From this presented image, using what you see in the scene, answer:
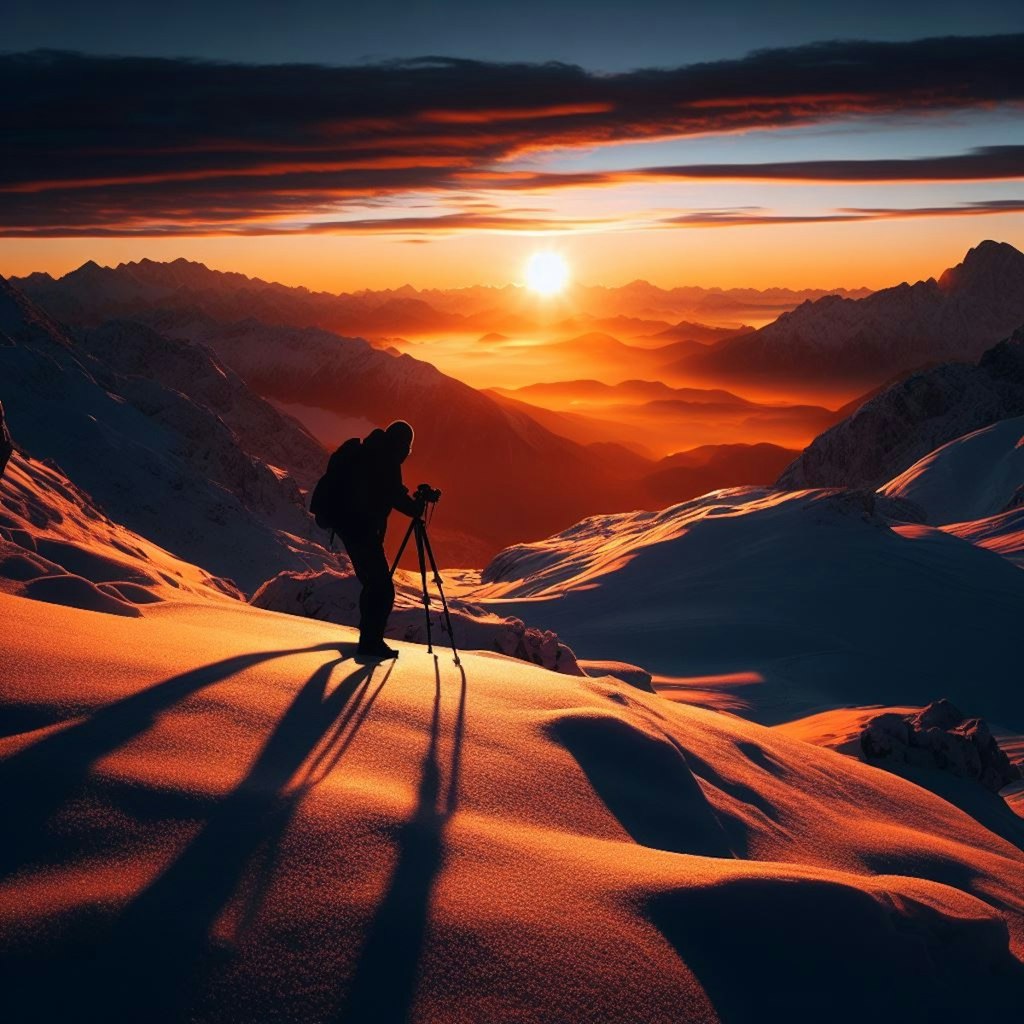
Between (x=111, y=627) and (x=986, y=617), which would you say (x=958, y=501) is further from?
(x=111, y=627)

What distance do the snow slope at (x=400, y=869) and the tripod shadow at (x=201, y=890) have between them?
1 cm

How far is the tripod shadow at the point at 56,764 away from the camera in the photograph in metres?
3.69

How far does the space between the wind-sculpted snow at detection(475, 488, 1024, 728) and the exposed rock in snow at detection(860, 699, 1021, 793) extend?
6.96m

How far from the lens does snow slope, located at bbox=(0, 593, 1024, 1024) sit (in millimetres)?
3338

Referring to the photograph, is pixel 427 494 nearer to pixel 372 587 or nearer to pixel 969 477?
pixel 372 587

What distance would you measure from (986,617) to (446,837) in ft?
88.2

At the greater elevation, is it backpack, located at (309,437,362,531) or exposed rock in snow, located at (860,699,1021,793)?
backpack, located at (309,437,362,531)

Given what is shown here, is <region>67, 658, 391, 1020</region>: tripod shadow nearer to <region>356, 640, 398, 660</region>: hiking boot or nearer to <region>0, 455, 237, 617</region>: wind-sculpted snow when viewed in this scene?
<region>356, 640, 398, 660</region>: hiking boot

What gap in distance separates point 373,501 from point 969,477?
218 ft

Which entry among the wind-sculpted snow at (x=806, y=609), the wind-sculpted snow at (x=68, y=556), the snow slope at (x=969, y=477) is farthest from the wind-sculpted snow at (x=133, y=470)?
the snow slope at (x=969, y=477)

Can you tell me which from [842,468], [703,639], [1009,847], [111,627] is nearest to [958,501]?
[842,468]

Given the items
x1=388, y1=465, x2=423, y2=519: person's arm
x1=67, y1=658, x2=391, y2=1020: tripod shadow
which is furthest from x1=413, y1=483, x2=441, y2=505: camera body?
x1=67, y1=658, x2=391, y2=1020: tripod shadow

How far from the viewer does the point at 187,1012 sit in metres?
3.07

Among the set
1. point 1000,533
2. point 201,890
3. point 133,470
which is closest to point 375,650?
point 201,890
